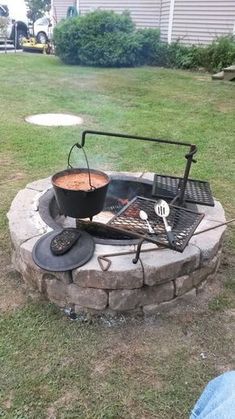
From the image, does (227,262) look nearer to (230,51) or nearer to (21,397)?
(21,397)

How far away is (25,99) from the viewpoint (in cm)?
683

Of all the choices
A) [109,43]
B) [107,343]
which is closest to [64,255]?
[107,343]

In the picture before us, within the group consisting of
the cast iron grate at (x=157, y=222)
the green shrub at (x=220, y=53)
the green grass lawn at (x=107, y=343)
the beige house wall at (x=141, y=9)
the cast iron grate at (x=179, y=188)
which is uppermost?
the beige house wall at (x=141, y=9)

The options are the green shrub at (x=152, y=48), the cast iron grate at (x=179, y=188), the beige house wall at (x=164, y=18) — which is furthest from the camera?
the beige house wall at (x=164, y=18)

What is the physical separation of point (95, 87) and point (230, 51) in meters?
3.75

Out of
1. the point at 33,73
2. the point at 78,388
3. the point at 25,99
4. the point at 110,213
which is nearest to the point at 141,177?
the point at 110,213

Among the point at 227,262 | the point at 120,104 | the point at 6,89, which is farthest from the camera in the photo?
the point at 6,89

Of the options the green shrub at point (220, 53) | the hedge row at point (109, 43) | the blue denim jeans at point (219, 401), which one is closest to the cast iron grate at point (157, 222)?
the blue denim jeans at point (219, 401)

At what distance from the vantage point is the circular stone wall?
1.94 metres

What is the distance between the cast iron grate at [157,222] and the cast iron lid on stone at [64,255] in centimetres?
17

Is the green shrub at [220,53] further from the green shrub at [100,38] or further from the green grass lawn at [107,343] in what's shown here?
the green grass lawn at [107,343]

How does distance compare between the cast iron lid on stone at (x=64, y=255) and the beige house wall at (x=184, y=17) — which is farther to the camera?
the beige house wall at (x=184, y=17)

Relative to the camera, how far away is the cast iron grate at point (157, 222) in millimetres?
1965

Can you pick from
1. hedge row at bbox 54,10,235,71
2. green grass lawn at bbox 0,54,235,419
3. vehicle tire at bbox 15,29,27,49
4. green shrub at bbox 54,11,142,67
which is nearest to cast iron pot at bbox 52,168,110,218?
green grass lawn at bbox 0,54,235,419
